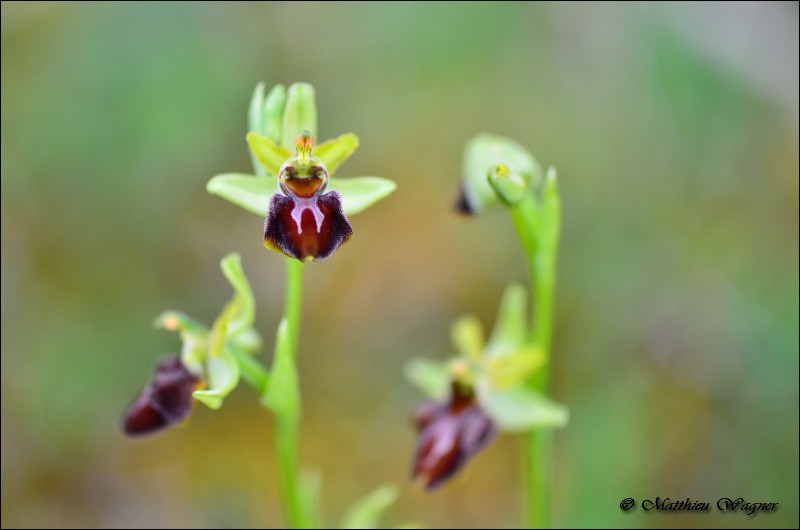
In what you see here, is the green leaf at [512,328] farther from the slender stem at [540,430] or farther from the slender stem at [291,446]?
the slender stem at [291,446]

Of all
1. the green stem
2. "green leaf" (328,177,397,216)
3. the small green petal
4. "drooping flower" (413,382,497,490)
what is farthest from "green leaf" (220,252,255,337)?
the green stem

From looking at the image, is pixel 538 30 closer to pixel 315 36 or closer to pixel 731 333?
pixel 315 36

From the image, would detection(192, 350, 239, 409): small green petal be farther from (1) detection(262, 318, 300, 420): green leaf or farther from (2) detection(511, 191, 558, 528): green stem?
(2) detection(511, 191, 558, 528): green stem

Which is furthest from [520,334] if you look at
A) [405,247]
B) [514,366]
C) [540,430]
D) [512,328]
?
[405,247]

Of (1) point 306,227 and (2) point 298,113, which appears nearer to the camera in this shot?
(1) point 306,227

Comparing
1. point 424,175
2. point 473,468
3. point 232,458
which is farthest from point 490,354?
point 424,175

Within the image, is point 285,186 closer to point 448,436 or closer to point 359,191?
point 359,191
